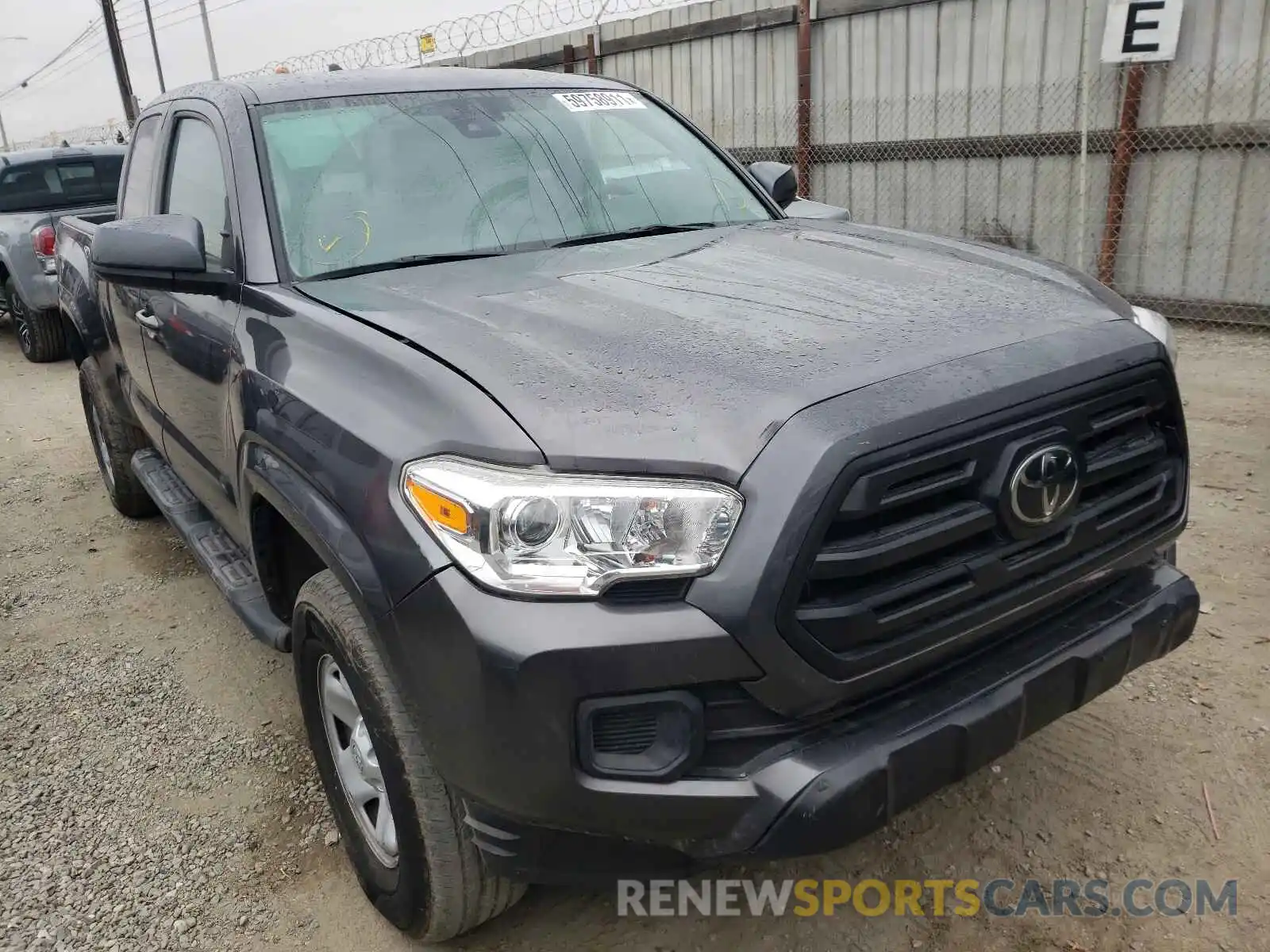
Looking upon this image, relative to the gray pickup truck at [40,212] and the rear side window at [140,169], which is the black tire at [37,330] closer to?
the gray pickup truck at [40,212]

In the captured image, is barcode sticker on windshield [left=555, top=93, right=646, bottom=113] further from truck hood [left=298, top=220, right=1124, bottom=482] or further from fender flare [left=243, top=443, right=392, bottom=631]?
fender flare [left=243, top=443, right=392, bottom=631]

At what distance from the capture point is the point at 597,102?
11.1ft

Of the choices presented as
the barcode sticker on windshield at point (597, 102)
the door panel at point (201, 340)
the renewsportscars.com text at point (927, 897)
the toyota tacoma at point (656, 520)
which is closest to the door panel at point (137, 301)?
the door panel at point (201, 340)

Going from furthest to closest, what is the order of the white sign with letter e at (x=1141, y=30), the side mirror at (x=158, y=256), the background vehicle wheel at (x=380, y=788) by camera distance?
the white sign with letter e at (x=1141, y=30), the side mirror at (x=158, y=256), the background vehicle wheel at (x=380, y=788)

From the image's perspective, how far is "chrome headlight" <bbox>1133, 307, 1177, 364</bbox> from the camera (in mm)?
2172

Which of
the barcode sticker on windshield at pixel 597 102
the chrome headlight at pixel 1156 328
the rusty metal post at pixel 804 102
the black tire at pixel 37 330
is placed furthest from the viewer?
the black tire at pixel 37 330

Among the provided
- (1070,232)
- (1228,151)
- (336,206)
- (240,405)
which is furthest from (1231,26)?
(240,405)

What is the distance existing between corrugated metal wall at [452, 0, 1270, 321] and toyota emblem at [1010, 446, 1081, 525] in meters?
6.11

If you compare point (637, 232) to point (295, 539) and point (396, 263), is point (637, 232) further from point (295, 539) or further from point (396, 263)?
point (295, 539)

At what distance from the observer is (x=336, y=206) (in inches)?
105

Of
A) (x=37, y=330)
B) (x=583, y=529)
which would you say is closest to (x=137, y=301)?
(x=583, y=529)

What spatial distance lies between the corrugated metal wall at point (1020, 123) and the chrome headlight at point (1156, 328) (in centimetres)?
535

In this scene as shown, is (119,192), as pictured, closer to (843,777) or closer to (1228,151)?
(843,777)

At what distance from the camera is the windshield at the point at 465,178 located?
8.73ft
